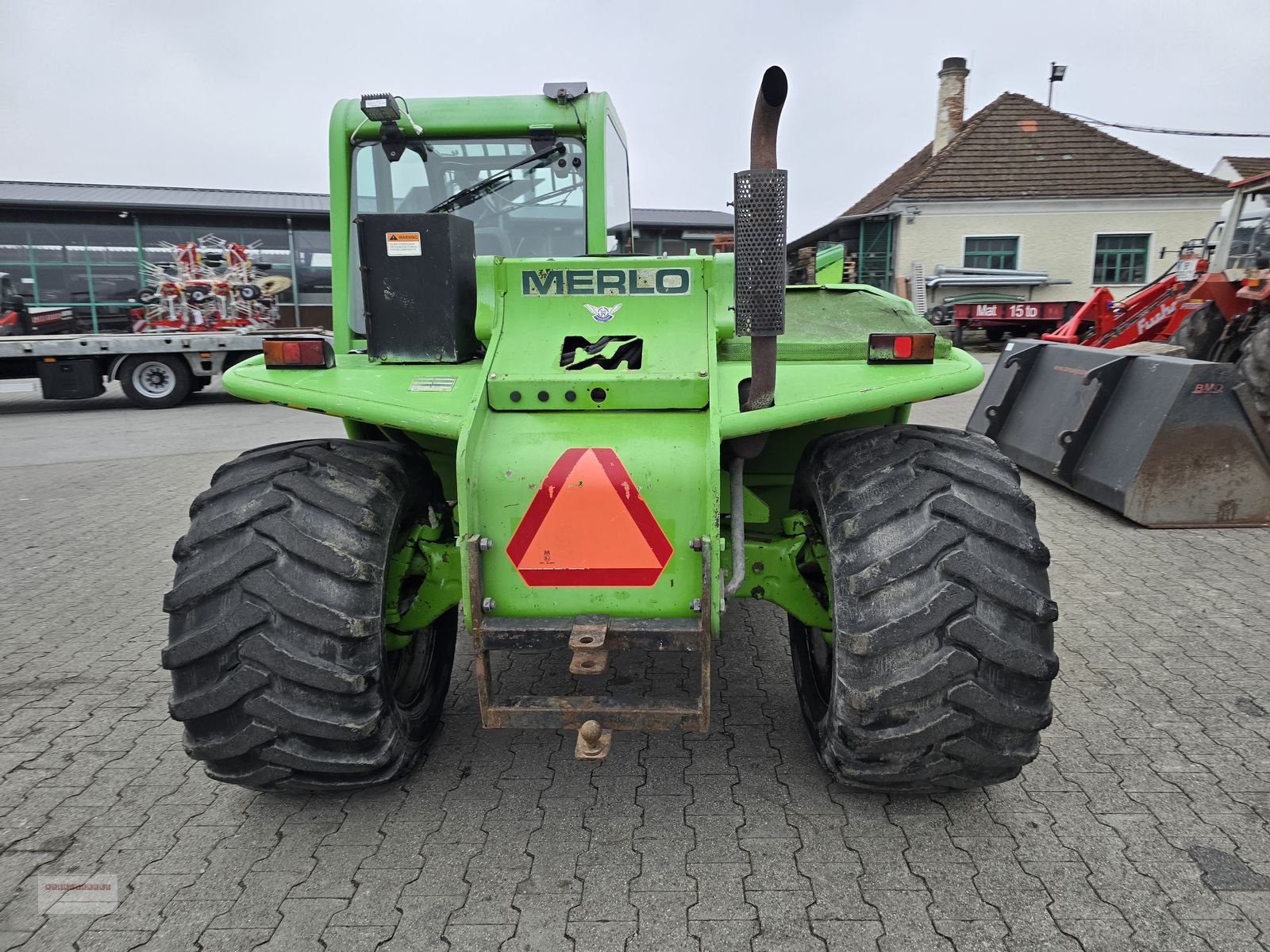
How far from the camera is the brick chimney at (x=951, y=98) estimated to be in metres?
24.4

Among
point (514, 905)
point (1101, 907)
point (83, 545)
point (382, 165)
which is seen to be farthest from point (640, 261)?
point (83, 545)

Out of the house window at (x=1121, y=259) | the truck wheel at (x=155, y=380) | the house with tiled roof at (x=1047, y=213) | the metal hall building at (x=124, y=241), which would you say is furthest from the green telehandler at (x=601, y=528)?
the house window at (x=1121, y=259)

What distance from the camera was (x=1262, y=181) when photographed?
8.20m

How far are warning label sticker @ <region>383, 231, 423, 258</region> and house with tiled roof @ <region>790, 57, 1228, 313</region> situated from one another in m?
21.5

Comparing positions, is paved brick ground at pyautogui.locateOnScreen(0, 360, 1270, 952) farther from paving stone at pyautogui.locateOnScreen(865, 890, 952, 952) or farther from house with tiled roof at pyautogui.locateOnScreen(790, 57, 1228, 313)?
house with tiled roof at pyautogui.locateOnScreen(790, 57, 1228, 313)

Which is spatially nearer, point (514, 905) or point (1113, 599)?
point (514, 905)

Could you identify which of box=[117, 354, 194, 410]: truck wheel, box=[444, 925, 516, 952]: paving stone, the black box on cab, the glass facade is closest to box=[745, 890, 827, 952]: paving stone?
box=[444, 925, 516, 952]: paving stone

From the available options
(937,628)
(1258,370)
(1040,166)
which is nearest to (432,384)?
(937,628)

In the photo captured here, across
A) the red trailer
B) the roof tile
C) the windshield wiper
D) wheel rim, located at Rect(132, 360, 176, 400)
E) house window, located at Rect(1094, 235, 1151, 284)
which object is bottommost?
wheel rim, located at Rect(132, 360, 176, 400)

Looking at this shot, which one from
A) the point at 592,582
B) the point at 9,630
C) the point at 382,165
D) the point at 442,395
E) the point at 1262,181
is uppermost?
the point at 1262,181

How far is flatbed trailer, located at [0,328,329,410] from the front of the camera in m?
13.7

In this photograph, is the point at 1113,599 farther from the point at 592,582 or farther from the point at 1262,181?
the point at 1262,181

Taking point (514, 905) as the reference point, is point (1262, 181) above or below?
above

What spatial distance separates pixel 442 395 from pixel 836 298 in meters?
1.83
